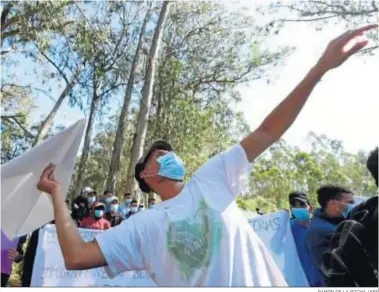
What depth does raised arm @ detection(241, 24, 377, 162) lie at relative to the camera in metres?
1.33

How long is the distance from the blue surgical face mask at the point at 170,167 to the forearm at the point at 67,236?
379 millimetres

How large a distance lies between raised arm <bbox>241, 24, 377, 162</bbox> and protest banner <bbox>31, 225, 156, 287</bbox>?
9.59 ft

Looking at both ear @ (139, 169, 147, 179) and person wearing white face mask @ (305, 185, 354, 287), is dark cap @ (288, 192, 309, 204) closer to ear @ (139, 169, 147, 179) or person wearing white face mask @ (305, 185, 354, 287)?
person wearing white face mask @ (305, 185, 354, 287)

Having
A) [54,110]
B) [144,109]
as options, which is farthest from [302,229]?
[54,110]

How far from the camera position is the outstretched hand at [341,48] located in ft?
4.34

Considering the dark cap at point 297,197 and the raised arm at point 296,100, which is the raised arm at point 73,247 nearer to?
the raised arm at point 296,100

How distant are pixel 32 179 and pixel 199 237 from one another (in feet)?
2.87

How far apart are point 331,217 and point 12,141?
18.1 metres

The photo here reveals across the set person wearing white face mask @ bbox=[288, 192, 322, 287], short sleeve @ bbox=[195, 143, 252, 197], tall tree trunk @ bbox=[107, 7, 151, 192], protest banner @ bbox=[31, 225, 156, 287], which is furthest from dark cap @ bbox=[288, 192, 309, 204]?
tall tree trunk @ bbox=[107, 7, 151, 192]

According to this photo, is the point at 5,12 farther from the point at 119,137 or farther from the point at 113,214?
the point at 113,214

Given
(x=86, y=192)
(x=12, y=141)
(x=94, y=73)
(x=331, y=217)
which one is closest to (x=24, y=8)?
(x=94, y=73)

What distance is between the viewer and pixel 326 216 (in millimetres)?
3109
